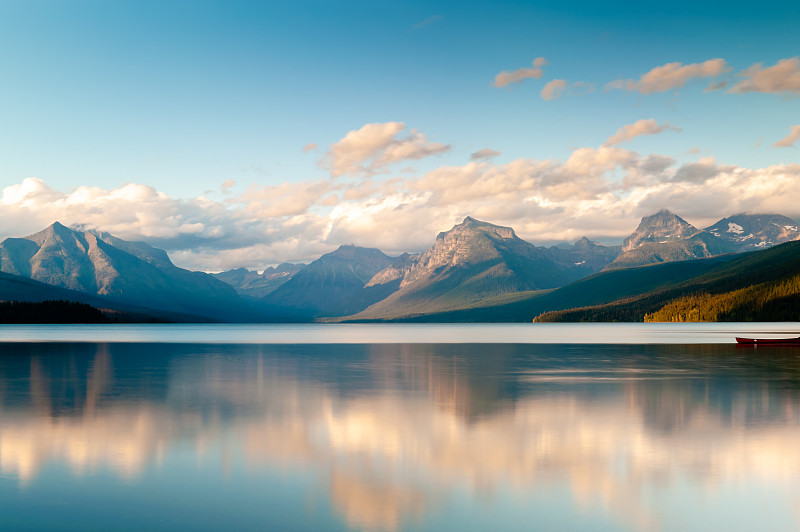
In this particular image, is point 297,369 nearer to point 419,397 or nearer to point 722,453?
point 419,397

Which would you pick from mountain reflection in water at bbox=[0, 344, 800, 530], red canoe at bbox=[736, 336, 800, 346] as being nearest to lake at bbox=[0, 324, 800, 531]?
mountain reflection in water at bbox=[0, 344, 800, 530]

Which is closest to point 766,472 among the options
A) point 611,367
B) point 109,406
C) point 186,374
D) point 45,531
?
point 45,531

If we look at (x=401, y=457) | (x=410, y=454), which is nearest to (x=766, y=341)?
(x=410, y=454)

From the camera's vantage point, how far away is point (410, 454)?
2289 centimetres

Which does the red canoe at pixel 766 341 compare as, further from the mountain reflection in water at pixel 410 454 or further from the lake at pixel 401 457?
the lake at pixel 401 457

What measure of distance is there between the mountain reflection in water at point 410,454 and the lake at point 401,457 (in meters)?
0.09

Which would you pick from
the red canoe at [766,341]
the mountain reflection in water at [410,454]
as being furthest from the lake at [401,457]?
the red canoe at [766,341]

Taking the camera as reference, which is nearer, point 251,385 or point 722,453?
point 722,453

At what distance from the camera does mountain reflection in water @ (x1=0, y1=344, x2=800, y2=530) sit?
16141 mm

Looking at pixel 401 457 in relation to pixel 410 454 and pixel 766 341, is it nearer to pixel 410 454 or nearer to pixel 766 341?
pixel 410 454

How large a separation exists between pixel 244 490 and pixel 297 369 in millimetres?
45227

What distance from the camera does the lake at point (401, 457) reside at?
15961 mm

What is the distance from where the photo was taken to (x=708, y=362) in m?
68.7

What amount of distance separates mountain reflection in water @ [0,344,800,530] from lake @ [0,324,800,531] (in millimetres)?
89
